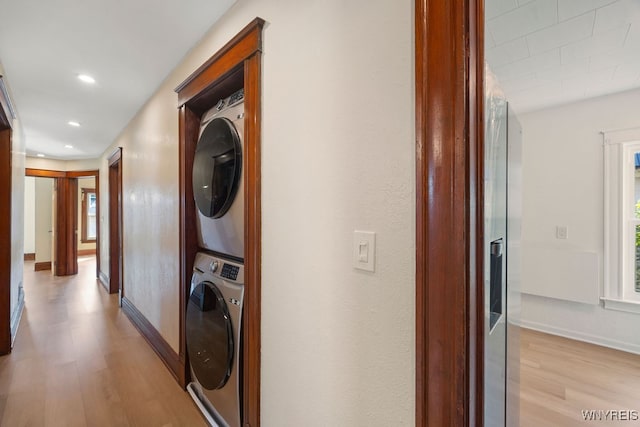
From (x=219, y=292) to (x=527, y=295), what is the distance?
3.36 meters

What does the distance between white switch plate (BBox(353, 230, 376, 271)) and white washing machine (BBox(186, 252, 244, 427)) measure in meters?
0.78

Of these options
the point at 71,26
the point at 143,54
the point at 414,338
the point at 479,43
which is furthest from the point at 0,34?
the point at 414,338

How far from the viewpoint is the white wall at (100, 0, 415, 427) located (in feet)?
2.59

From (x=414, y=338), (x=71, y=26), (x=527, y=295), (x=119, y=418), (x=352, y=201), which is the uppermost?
(x=71, y=26)

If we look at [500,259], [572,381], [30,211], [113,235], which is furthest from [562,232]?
[30,211]

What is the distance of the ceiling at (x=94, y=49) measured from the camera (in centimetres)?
152

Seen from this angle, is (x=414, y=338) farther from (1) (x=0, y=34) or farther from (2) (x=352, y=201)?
(1) (x=0, y=34)

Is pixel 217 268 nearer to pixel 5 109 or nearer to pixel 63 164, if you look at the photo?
pixel 5 109

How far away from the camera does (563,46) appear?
1.91 m

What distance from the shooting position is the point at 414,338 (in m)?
0.75

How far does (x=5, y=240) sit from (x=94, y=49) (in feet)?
6.46

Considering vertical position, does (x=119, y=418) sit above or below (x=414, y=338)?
below

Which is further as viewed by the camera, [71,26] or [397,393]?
[71,26]

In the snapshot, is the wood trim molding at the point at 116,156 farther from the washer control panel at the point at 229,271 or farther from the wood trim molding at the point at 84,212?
the wood trim molding at the point at 84,212
